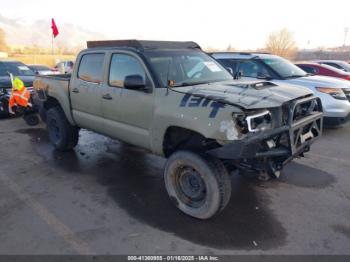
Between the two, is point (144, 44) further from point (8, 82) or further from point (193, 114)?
point (8, 82)

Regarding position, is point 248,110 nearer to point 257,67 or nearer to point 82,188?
point 82,188

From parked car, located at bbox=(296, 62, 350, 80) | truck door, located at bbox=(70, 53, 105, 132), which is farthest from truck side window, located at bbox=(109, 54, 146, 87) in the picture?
parked car, located at bbox=(296, 62, 350, 80)

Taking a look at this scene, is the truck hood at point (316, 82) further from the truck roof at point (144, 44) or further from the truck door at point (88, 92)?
the truck door at point (88, 92)

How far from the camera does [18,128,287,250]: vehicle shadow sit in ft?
10.9

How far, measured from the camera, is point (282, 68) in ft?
25.2

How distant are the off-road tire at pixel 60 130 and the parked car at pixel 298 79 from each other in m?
3.45

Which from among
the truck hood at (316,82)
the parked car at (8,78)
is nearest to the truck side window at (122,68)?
the truck hood at (316,82)

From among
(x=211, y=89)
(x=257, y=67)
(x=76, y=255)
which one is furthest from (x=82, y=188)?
(x=257, y=67)

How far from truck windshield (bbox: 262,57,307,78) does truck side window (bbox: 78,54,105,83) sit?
4.28m

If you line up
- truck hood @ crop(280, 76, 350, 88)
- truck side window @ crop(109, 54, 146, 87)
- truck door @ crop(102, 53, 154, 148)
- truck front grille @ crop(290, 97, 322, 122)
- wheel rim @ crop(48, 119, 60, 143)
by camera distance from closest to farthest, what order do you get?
1. truck front grille @ crop(290, 97, 322, 122)
2. truck door @ crop(102, 53, 154, 148)
3. truck side window @ crop(109, 54, 146, 87)
4. wheel rim @ crop(48, 119, 60, 143)
5. truck hood @ crop(280, 76, 350, 88)

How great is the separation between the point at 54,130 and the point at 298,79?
5466 millimetres

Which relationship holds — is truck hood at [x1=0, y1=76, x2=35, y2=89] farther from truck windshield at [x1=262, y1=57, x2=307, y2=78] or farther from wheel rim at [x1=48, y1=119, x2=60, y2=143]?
truck windshield at [x1=262, y1=57, x2=307, y2=78]

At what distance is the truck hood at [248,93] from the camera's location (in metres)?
3.29

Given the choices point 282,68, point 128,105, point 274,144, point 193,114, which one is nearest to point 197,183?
point 193,114
